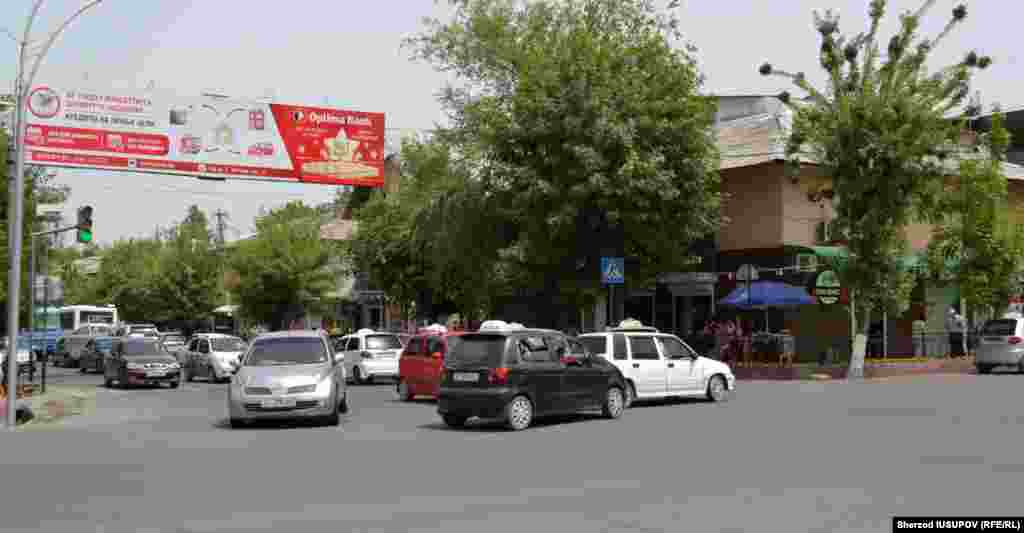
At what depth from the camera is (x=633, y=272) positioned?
33.4 m

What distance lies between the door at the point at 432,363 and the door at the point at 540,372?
257 inches

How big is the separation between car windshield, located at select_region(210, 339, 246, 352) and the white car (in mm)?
17565

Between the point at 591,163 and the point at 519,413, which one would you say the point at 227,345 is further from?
the point at 519,413

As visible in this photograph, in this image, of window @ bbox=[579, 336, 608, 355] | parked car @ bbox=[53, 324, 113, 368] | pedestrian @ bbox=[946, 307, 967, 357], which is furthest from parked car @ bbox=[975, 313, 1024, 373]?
parked car @ bbox=[53, 324, 113, 368]

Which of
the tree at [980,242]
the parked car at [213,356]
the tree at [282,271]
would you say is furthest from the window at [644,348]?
the tree at [282,271]

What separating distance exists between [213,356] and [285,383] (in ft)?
60.4

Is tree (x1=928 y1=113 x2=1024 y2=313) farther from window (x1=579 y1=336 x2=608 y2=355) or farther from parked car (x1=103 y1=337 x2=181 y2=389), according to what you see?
parked car (x1=103 y1=337 x2=181 y2=389)

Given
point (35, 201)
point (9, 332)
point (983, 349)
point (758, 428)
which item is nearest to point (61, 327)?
point (35, 201)

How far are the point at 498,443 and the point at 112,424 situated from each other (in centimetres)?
871

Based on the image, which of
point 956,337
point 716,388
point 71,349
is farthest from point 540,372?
point 71,349

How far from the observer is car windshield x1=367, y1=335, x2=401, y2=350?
32781 mm

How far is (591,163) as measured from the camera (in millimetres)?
29688

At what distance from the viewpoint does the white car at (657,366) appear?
2130cm

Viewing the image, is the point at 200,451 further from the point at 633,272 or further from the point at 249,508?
the point at 633,272
